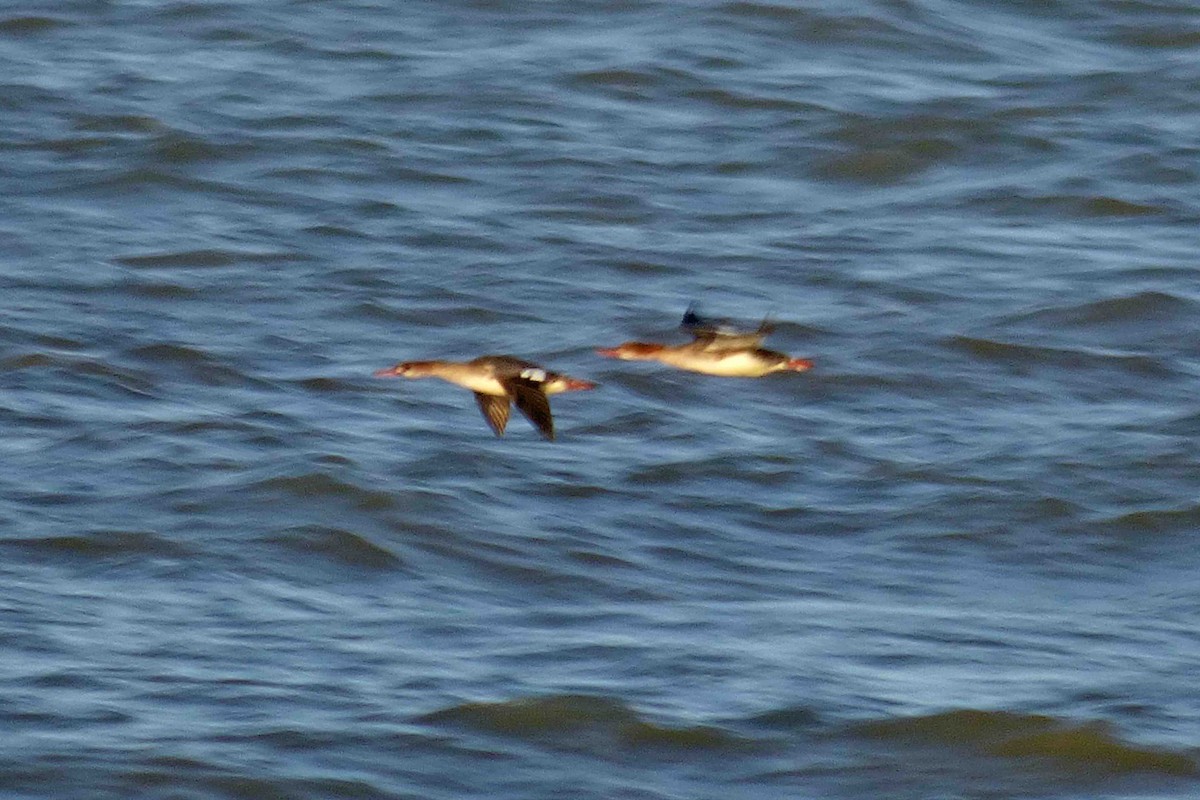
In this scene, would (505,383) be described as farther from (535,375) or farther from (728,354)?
(728,354)

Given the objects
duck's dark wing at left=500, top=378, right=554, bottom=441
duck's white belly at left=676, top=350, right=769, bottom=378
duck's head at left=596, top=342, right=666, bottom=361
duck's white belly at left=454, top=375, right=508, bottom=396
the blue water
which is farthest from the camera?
duck's head at left=596, top=342, right=666, bottom=361

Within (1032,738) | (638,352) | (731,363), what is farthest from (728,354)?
(1032,738)

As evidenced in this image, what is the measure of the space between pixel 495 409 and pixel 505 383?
0.59ft

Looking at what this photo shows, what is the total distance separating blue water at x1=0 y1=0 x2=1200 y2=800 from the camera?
333 inches

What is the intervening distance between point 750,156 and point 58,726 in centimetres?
713

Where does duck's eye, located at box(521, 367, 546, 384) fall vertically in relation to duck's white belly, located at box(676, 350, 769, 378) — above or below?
above

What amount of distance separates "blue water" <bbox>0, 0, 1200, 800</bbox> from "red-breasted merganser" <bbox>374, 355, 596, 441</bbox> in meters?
0.79

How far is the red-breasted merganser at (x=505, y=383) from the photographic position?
8.35 meters

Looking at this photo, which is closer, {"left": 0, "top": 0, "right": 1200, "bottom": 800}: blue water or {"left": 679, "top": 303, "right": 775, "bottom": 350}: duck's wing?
{"left": 0, "top": 0, "right": 1200, "bottom": 800}: blue water

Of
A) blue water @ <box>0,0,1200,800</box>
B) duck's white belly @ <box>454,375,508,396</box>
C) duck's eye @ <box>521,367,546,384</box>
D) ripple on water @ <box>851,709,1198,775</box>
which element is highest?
duck's eye @ <box>521,367,546,384</box>

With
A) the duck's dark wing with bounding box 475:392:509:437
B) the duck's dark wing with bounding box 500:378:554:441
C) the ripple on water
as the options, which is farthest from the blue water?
the duck's dark wing with bounding box 500:378:554:441

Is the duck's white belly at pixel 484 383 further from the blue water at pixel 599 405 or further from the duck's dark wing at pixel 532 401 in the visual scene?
the blue water at pixel 599 405

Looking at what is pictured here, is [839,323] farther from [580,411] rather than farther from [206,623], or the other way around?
[206,623]

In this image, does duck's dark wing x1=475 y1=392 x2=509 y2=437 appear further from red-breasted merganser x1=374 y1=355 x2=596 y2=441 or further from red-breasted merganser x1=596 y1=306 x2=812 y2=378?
red-breasted merganser x1=596 y1=306 x2=812 y2=378
